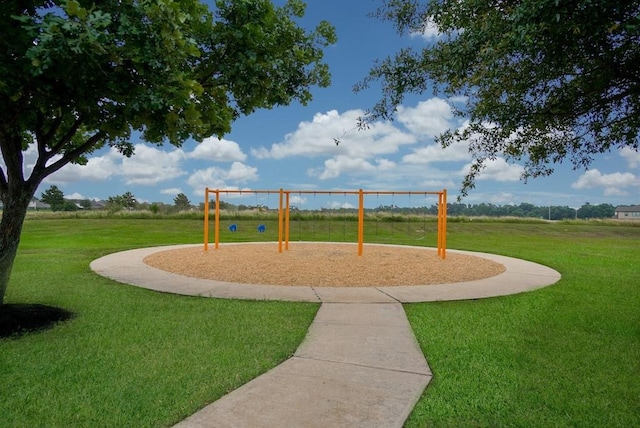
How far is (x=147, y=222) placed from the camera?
26.8 m

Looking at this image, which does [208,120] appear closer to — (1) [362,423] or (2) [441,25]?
(2) [441,25]

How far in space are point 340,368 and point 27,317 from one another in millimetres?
3974

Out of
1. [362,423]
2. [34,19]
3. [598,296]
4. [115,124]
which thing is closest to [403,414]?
[362,423]

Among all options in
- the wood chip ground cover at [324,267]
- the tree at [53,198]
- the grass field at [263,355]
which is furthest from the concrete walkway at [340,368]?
the tree at [53,198]

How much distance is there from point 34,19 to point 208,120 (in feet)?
6.77

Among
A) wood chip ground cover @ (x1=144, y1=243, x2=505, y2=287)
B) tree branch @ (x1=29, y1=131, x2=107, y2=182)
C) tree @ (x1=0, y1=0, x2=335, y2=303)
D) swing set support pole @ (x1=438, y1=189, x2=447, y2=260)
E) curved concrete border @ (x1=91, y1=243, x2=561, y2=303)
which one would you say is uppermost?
tree @ (x1=0, y1=0, x2=335, y2=303)

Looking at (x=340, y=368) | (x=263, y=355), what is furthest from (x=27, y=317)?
(x=340, y=368)

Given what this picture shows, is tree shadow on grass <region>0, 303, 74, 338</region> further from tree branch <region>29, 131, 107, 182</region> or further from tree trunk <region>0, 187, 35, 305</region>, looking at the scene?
tree branch <region>29, 131, 107, 182</region>

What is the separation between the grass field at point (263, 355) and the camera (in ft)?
9.91

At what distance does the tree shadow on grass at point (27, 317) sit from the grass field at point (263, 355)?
21cm

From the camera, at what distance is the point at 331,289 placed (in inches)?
292

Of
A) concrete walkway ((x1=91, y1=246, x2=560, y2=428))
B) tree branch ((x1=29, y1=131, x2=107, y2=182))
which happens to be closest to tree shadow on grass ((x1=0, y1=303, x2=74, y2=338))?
tree branch ((x1=29, y1=131, x2=107, y2=182))

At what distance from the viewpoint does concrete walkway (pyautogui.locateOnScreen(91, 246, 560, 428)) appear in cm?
285

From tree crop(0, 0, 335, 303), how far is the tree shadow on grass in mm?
401
